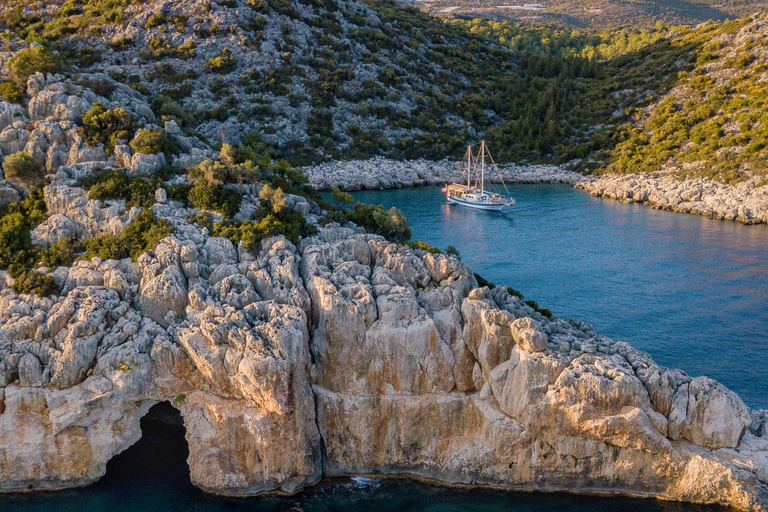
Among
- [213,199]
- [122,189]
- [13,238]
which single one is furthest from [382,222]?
[13,238]

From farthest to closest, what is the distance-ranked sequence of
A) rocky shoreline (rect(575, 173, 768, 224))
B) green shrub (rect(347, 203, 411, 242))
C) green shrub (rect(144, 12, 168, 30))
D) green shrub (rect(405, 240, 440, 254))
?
green shrub (rect(144, 12, 168, 30)) < rocky shoreline (rect(575, 173, 768, 224)) < green shrub (rect(347, 203, 411, 242)) < green shrub (rect(405, 240, 440, 254))

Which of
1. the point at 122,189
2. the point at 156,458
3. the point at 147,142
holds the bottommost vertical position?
the point at 156,458

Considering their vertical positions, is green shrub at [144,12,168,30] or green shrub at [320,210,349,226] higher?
green shrub at [144,12,168,30]

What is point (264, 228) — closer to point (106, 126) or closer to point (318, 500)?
point (106, 126)

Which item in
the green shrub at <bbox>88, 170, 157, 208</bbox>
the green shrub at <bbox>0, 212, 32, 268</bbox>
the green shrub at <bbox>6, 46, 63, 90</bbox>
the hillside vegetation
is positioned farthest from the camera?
the hillside vegetation

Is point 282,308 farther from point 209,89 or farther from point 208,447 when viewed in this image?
point 209,89

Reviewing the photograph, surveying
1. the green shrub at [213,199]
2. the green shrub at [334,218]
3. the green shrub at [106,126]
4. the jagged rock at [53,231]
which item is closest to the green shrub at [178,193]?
the green shrub at [213,199]

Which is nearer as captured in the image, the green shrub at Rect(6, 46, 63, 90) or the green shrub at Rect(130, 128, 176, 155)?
the green shrub at Rect(130, 128, 176, 155)

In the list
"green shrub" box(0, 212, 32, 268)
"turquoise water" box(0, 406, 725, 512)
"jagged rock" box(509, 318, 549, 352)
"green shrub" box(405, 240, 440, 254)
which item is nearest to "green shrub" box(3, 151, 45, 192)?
"green shrub" box(0, 212, 32, 268)

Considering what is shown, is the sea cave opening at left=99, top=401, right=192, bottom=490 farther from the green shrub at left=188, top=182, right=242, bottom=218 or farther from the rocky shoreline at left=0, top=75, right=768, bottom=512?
the green shrub at left=188, top=182, right=242, bottom=218
